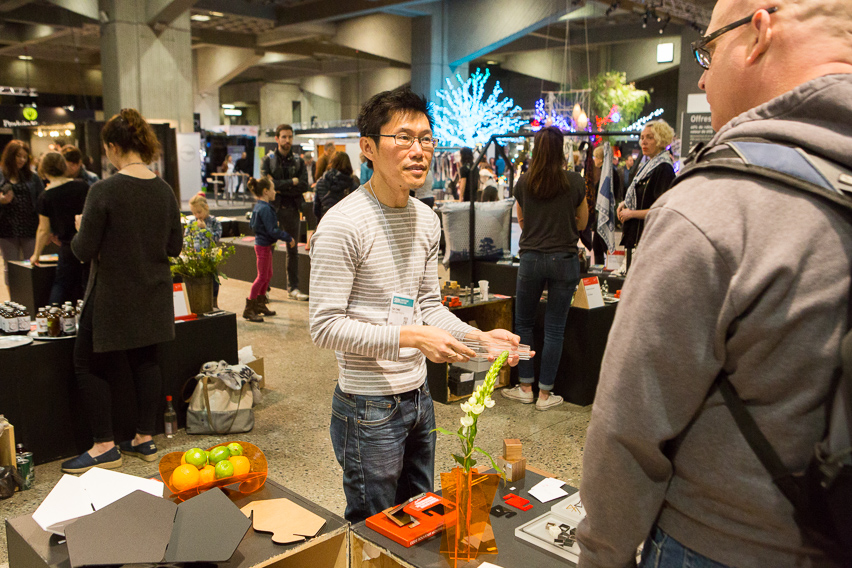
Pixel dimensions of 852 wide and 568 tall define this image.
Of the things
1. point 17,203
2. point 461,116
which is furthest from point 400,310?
point 461,116

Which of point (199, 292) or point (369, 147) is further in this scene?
point (199, 292)

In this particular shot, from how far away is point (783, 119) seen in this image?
0.83 metres

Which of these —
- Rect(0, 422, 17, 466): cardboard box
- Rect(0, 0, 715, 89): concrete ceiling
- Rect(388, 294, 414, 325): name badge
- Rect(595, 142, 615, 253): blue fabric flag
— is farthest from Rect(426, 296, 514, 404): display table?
Rect(0, 0, 715, 89): concrete ceiling

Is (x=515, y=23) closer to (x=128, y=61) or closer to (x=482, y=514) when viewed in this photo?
(x=128, y=61)

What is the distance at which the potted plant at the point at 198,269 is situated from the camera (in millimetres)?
4066

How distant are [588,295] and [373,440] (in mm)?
2814

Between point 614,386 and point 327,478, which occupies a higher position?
point 614,386

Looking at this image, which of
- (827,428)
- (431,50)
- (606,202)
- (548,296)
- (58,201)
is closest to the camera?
(827,428)

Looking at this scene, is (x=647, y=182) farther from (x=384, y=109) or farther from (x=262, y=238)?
(x=262, y=238)

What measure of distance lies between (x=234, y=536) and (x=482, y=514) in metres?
0.56

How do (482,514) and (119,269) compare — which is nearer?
(482,514)

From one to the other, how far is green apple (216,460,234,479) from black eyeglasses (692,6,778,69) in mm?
1516

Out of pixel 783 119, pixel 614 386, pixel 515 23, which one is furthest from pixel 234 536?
pixel 515 23

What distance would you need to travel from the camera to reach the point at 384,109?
71.5 inches
